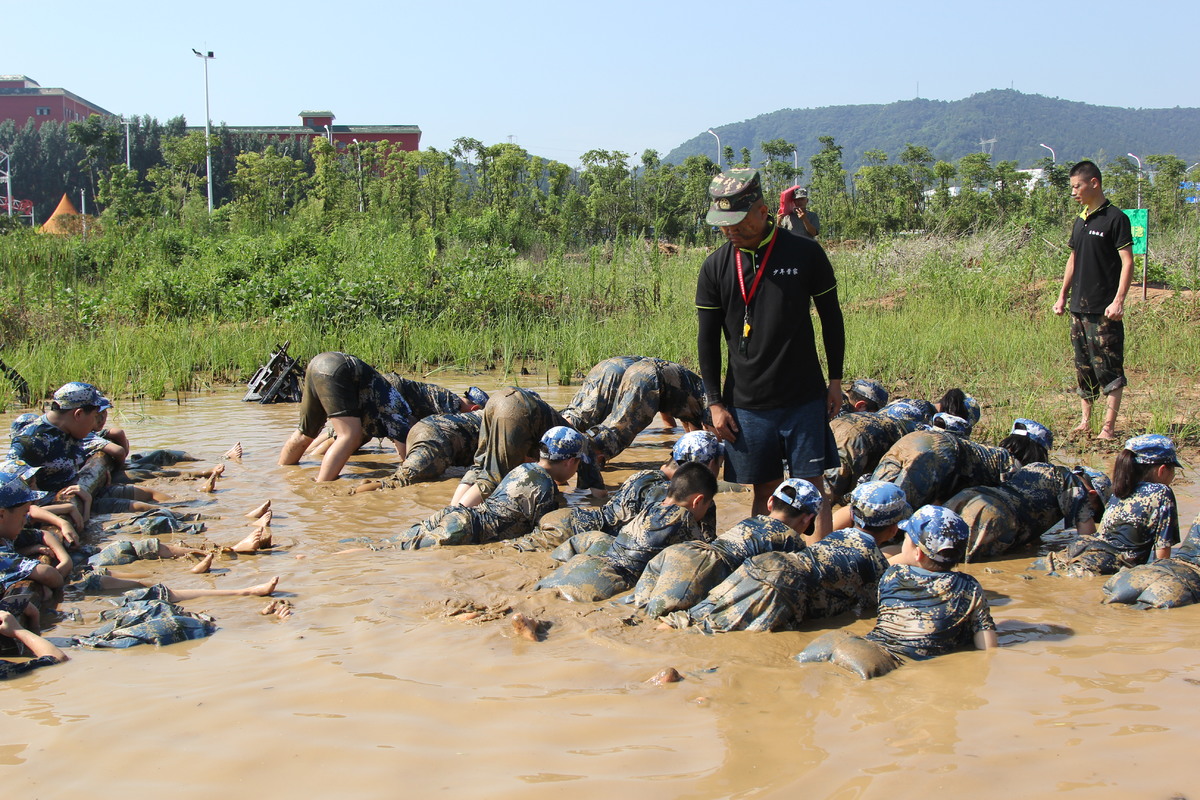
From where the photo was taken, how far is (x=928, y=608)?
3.85 metres

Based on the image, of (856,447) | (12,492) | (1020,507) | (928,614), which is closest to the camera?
(928,614)

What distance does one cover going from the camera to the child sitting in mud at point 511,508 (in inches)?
216

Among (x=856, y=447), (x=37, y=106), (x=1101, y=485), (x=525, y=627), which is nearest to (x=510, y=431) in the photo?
(x=856, y=447)

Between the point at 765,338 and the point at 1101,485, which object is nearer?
the point at 765,338

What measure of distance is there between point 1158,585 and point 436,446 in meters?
4.50

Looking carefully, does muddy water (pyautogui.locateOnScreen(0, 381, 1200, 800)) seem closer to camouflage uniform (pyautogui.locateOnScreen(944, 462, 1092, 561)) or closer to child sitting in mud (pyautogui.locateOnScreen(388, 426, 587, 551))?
camouflage uniform (pyautogui.locateOnScreen(944, 462, 1092, 561))

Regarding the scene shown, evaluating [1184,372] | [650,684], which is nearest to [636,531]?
[650,684]

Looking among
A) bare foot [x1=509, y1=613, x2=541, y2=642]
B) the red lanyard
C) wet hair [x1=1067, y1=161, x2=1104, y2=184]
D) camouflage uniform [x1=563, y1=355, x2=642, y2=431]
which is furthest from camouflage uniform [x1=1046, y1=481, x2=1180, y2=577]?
camouflage uniform [x1=563, y1=355, x2=642, y2=431]

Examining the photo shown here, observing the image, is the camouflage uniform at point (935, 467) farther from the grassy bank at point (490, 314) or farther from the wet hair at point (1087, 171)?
the grassy bank at point (490, 314)

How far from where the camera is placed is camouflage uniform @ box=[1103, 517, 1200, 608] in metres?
4.29

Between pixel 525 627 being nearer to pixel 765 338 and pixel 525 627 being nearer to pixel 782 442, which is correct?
pixel 782 442

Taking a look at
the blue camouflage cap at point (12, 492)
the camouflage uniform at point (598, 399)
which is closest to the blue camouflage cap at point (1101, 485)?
the camouflage uniform at point (598, 399)

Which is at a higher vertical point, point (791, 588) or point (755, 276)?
point (755, 276)

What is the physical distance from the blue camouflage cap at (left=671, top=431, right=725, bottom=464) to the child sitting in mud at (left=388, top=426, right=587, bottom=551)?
0.84 m
